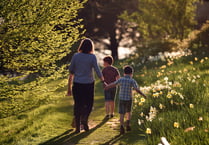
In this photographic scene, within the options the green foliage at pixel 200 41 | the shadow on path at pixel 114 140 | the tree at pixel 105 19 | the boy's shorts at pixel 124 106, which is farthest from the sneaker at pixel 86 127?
the tree at pixel 105 19

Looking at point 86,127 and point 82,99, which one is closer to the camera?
point 82,99

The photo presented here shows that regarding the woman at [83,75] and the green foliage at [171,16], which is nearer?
the woman at [83,75]

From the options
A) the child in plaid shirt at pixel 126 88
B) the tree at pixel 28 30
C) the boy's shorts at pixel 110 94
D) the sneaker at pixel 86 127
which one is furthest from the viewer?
the boy's shorts at pixel 110 94

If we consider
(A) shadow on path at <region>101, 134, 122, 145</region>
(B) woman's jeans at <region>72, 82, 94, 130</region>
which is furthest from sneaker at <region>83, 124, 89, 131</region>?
(A) shadow on path at <region>101, 134, 122, 145</region>

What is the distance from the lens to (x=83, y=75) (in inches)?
281

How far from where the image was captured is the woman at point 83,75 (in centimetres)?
713

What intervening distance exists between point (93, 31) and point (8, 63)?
22.3 meters

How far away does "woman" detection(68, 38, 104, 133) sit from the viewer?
7133mm

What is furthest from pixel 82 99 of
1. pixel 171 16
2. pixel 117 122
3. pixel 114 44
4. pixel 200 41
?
pixel 114 44

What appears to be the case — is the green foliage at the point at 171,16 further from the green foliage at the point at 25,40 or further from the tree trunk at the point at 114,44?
the green foliage at the point at 25,40

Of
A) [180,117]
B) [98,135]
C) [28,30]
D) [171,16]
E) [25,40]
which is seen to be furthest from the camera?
[171,16]

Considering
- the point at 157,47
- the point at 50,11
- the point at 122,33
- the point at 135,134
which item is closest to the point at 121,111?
the point at 135,134

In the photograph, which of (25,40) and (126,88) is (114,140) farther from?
(25,40)

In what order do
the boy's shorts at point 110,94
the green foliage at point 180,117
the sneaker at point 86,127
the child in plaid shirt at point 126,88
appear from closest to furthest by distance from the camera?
the green foliage at point 180,117 → the child in plaid shirt at point 126,88 → the sneaker at point 86,127 → the boy's shorts at point 110,94
